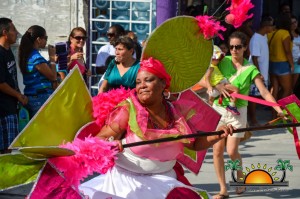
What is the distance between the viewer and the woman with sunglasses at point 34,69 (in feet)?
27.2

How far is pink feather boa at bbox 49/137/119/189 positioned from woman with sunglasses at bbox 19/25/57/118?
123 inches

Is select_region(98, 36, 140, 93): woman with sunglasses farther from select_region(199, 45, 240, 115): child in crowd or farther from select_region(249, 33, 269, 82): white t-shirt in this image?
select_region(249, 33, 269, 82): white t-shirt

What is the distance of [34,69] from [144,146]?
301cm

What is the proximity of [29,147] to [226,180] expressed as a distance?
4.25 meters

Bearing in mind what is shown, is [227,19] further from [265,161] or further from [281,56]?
[281,56]

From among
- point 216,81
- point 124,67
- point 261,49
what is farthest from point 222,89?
point 261,49

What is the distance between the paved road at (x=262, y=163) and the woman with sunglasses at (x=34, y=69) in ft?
3.00

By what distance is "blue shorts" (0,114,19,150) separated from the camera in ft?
26.0

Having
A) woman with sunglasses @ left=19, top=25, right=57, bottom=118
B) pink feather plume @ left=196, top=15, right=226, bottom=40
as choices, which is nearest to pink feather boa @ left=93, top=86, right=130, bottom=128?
pink feather plume @ left=196, top=15, right=226, bottom=40

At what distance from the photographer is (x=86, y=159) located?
16.9 feet

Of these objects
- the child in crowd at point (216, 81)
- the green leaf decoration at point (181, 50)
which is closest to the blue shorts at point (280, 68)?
the child in crowd at point (216, 81)

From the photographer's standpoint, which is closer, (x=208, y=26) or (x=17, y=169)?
(x=17, y=169)

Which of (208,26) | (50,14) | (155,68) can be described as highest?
(208,26)

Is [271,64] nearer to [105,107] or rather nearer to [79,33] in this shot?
[79,33]
